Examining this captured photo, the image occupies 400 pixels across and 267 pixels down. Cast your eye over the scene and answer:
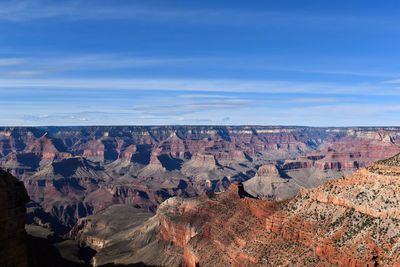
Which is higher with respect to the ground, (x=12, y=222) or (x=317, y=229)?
(x=12, y=222)

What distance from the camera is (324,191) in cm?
7031

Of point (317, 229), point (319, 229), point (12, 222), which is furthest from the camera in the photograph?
point (317, 229)

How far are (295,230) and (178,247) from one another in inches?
2364

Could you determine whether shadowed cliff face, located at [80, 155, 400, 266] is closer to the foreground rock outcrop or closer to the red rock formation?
the red rock formation

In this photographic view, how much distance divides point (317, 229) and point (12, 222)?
51998 mm

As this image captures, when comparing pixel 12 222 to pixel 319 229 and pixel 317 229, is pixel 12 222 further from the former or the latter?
pixel 317 229

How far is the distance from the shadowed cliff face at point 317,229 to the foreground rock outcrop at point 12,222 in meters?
46.9

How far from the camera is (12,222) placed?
3017 cm

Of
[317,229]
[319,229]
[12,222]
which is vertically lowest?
[317,229]

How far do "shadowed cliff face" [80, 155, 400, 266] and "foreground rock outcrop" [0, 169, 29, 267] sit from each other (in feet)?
154

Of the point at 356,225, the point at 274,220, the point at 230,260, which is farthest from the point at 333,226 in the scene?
the point at 230,260

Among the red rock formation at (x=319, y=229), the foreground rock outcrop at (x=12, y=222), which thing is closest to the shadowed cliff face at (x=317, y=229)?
the red rock formation at (x=319, y=229)

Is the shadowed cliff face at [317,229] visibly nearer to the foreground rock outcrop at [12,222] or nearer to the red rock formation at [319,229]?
the red rock formation at [319,229]

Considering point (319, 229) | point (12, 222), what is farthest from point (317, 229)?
point (12, 222)
